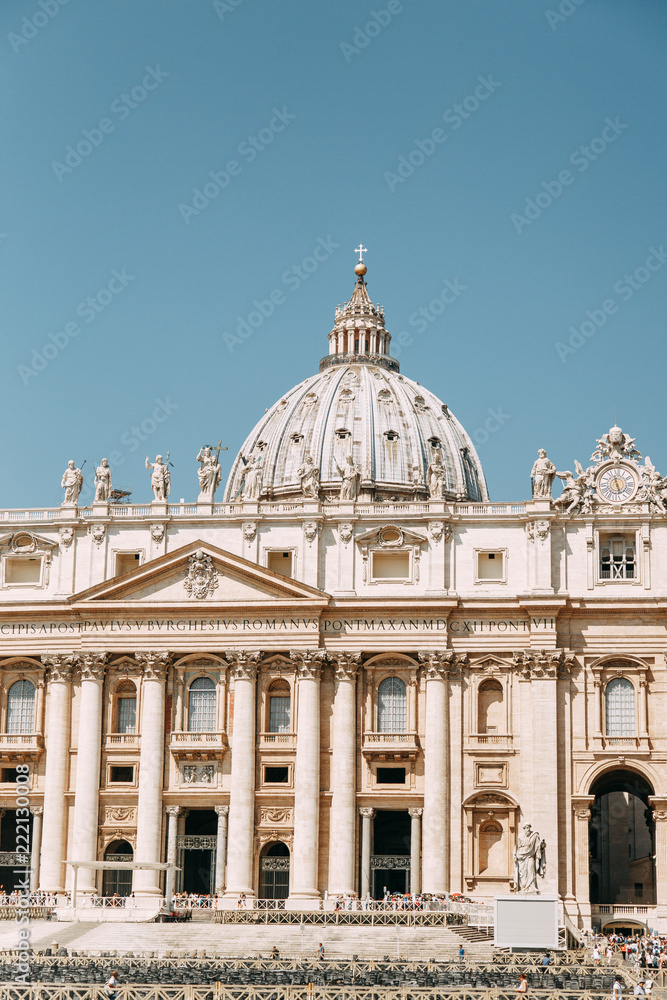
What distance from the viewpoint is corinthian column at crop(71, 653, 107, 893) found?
78.6 m

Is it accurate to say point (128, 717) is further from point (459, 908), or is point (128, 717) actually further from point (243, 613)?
point (459, 908)

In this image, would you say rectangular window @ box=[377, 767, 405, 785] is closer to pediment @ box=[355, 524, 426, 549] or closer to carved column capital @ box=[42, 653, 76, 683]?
pediment @ box=[355, 524, 426, 549]

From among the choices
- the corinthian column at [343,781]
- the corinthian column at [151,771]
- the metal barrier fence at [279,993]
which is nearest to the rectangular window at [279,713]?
the corinthian column at [343,781]

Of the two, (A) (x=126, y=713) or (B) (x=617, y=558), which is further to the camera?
(A) (x=126, y=713)

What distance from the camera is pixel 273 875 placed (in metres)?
78.7

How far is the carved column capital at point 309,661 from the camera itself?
79.1 m

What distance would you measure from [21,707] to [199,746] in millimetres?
10195

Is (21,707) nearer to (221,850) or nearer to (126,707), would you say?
(126,707)

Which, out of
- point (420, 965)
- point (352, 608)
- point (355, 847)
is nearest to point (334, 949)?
point (420, 965)

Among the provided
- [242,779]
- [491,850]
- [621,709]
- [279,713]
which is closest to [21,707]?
[242,779]

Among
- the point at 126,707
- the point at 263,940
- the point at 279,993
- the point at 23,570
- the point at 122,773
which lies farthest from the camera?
the point at 23,570

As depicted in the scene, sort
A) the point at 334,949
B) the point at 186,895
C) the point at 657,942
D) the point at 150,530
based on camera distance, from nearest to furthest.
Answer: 1. the point at 334,949
2. the point at 657,942
3. the point at 186,895
4. the point at 150,530

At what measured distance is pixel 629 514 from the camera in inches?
3147

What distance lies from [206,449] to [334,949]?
29355 mm
